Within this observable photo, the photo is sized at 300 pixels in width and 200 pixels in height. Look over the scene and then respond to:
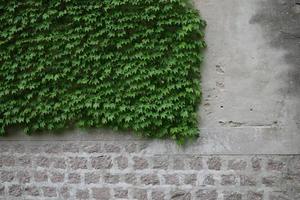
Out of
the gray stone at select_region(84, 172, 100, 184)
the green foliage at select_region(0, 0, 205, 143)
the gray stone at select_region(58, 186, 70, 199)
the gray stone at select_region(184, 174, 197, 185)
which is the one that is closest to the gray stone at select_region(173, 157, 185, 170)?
the gray stone at select_region(184, 174, 197, 185)

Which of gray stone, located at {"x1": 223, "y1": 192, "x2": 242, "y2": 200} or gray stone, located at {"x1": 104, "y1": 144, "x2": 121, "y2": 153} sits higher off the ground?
gray stone, located at {"x1": 104, "y1": 144, "x2": 121, "y2": 153}

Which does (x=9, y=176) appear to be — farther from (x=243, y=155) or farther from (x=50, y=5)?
(x=243, y=155)

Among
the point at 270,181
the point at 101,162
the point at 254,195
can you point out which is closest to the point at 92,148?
the point at 101,162

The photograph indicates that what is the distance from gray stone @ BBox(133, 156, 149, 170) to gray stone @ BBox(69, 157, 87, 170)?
1.92ft

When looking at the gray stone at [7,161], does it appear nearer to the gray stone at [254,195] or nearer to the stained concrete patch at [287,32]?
the gray stone at [254,195]

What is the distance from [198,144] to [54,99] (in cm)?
172

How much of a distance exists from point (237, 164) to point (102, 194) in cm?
155

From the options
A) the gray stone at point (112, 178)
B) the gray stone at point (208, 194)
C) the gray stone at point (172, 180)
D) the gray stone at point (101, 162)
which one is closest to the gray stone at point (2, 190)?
the gray stone at point (101, 162)

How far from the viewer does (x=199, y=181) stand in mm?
4543

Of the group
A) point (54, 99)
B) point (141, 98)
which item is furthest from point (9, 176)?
point (141, 98)

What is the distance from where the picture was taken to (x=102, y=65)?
15.2 feet

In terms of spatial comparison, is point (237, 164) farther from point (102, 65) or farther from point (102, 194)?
point (102, 65)

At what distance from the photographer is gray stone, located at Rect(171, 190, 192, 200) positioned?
4.55 m

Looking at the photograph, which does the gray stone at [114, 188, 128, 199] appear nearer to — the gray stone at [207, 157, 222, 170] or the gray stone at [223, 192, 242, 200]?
the gray stone at [207, 157, 222, 170]
